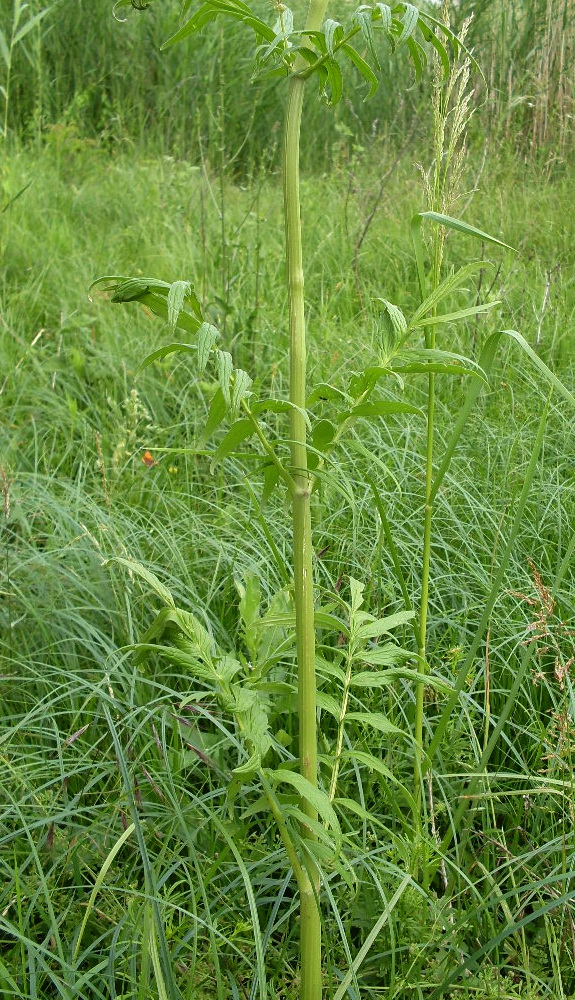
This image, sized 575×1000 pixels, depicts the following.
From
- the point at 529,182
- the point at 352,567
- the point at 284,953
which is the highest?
the point at 529,182

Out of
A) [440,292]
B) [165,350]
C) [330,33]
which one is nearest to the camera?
[330,33]

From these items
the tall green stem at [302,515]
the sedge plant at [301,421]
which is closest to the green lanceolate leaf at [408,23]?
the sedge plant at [301,421]

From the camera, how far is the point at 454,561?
2143 millimetres

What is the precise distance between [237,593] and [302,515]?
0.96m

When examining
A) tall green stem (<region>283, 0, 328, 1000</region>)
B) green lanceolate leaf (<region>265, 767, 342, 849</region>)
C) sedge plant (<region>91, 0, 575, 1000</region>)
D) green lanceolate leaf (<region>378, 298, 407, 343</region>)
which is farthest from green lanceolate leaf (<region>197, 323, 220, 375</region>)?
green lanceolate leaf (<region>265, 767, 342, 849</region>)

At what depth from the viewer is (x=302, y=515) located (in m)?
1.11

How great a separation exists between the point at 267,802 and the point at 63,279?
290 cm

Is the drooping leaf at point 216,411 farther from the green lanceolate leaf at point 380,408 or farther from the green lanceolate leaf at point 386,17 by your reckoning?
the green lanceolate leaf at point 386,17

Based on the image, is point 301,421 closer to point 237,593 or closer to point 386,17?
point 386,17

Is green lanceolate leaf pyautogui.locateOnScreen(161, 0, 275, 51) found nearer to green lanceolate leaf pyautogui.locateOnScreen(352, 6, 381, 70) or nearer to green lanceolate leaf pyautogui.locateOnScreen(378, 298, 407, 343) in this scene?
green lanceolate leaf pyautogui.locateOnScreen(352, 6, 381, 70)

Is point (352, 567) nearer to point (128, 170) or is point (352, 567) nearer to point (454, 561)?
point (454, 561)

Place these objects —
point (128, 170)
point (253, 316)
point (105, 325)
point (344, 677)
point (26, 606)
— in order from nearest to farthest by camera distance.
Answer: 1. point (344, 677)
2. point (26, 606)
3. point (253, 316)
4. point (105, 325)
5. point (128, 170)

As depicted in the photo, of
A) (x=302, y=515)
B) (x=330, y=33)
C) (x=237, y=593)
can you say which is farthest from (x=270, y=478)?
(x=237, y=593)

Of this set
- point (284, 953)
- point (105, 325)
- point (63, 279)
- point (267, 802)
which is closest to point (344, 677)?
point (267, 802)
